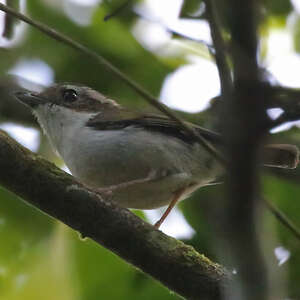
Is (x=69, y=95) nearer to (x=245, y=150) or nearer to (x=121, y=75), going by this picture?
(x=121, y=75)

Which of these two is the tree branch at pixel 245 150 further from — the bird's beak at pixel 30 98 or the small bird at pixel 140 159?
the bird's beak at pixel 30 98

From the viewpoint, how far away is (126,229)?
3.88 m

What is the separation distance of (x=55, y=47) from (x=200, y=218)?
302 cm

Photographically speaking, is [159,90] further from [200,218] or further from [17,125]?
[200,218]

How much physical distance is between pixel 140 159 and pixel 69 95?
133 centimetres

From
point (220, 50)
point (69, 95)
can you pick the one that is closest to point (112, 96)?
point (69, 95)

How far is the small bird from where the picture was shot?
17.3 ft

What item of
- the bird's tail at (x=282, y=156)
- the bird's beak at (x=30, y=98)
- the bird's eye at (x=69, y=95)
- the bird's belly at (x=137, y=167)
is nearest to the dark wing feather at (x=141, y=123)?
the bird's belly at (x=137, y=167)

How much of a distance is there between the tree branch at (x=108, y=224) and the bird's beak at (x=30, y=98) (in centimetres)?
220

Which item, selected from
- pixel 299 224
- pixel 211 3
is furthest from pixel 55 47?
pixel 211 3

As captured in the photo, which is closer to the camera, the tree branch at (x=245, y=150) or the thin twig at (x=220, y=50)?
the tree branch at (x=245, y=150)

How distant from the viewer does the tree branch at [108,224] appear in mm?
3732

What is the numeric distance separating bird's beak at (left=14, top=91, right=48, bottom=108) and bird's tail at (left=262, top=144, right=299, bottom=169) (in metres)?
2.36

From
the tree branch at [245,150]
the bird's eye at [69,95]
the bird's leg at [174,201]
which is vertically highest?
the bird's eye at [69,95]
